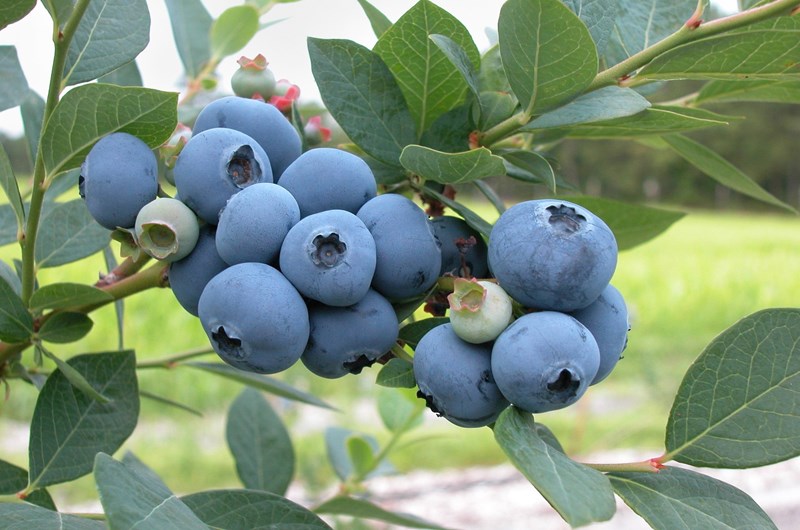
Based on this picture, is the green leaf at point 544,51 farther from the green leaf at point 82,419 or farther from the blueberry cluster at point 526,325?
the green leaf at point 82,419

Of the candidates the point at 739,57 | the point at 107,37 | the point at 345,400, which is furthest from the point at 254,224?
the point at 345,400

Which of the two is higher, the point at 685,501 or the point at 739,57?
the point at 739,57

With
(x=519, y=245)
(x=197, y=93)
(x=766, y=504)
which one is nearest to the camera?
(x=519, y=245)

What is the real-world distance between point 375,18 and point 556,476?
16.6 inches

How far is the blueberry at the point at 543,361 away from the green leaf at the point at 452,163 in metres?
0.10

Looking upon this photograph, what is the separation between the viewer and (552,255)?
0.48 metres

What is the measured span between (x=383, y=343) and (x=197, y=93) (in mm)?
743

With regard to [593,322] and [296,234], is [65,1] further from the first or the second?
[593,322]

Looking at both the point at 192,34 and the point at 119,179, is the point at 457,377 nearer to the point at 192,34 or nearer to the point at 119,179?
the point at 119,179

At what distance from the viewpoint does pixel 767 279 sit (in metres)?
9.18

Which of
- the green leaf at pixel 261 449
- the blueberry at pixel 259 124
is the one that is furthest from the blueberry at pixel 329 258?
the green leaf at pixel 261 449

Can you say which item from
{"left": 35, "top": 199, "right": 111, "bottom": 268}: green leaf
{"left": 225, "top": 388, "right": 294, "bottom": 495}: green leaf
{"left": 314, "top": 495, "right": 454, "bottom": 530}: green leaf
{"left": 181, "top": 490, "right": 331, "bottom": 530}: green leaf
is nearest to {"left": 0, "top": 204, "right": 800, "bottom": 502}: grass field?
Result: {"left": 225, "top": 388, "right": 294, "bottom": 495}: green leaf

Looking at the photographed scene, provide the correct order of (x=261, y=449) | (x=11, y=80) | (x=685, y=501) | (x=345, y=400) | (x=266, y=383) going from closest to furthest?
(x=685, y=501)
(x=11, y=80)
(x=266, y=383)
(x=261, y=449)
(x=345, y=400)

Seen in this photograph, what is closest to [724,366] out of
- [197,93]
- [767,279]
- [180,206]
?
[180,206]
